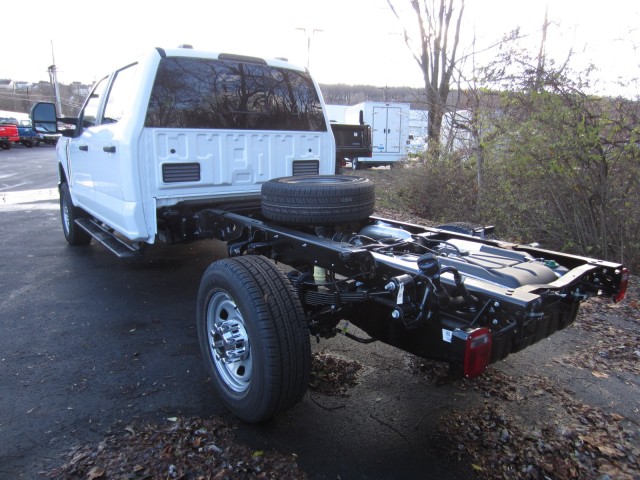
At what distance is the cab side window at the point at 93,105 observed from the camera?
526 centimetres

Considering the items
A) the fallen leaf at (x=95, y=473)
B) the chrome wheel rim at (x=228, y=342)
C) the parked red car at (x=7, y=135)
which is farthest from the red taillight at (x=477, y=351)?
the parked red car at (x=7, y=135)

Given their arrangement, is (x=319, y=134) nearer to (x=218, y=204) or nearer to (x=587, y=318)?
(x=218, y=204)

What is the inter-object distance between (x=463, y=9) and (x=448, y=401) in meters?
12.0

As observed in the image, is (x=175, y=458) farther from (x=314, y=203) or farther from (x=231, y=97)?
(x=231, y=97)

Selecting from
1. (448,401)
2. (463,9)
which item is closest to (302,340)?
(448,401)

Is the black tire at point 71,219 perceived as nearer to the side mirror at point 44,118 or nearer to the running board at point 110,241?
the running board at point 110,241

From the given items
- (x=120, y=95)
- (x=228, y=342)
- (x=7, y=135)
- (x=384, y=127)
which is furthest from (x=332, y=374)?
(x=7, y=135)

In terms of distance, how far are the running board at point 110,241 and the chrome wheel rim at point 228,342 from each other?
5.79 ft

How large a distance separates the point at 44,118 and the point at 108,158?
1.86 m

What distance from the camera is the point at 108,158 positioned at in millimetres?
4570

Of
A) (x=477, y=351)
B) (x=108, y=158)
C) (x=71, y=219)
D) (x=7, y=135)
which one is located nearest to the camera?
(x=477, y=351)

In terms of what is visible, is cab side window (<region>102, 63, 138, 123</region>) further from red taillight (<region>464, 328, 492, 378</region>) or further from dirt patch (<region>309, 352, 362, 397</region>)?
red taillight (<region>464, 328, 492, 378</region>)

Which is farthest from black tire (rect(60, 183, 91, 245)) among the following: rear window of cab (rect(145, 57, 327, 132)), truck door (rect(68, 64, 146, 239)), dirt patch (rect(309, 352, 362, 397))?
dirt patch (rect(309, 352, 362, 397))

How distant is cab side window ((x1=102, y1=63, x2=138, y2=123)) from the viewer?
434cm
